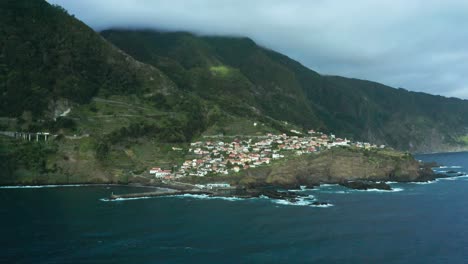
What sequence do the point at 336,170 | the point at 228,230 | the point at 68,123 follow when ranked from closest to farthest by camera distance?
the point at 228,230 → the point at 336,170 → the point at 68,123

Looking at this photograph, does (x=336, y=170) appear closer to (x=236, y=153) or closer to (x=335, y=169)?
(x=335, y=169)

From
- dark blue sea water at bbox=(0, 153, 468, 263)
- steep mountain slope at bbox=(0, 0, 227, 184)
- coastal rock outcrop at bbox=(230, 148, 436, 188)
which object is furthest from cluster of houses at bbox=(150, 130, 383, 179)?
dark blue sea water at bbox=(0, 153, 468, 263)

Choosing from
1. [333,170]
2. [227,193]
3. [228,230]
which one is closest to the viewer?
[228,230]

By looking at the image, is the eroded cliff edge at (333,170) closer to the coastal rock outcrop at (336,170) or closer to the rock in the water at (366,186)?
the coastal rock outcrop at (336,170)

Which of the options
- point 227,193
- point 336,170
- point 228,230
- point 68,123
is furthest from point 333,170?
point 68,123

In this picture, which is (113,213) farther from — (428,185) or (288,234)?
(428,185)

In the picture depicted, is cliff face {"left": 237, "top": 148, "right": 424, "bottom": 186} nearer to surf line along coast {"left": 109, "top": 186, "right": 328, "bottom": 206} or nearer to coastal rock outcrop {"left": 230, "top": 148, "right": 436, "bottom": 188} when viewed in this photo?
coastal rock outcrop {"left": 230, "top": 148, "right": 436, "bottom": 188}
